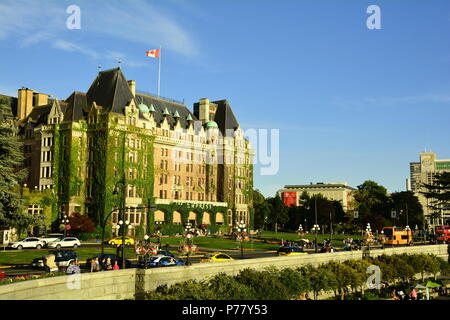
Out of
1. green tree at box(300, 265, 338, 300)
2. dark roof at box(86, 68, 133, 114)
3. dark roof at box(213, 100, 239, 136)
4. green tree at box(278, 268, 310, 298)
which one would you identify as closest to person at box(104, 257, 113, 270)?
green tree at box(278, 268, 310, 298)

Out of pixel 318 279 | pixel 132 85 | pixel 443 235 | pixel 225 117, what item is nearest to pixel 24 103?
pixel 132 85

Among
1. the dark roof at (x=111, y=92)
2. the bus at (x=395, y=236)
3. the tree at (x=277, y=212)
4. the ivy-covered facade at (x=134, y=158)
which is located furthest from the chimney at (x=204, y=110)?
the tree at (x=277, y=212)

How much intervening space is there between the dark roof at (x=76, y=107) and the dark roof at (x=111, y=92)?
1347 mm

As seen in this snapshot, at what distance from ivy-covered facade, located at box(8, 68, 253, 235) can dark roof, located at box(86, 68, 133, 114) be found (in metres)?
Result: 0.19

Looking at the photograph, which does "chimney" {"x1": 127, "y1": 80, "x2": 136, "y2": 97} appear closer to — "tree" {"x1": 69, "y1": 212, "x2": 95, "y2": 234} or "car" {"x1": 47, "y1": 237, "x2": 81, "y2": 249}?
"tree" {"x1": 69, "y1": 212, "x2": 95, "y2": 234}

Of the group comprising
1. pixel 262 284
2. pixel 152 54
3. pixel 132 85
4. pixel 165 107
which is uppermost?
pixel 152 54

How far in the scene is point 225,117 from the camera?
106250 mm

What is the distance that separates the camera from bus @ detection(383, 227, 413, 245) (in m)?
85.5

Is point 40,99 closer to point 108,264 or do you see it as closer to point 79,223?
point 79,223

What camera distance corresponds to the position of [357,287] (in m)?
50.4

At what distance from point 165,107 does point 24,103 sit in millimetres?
26029
